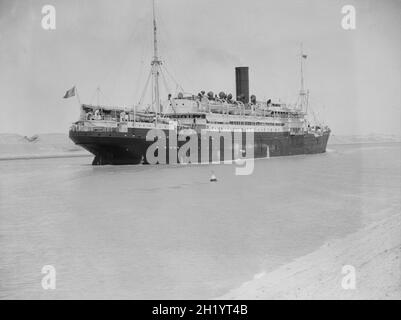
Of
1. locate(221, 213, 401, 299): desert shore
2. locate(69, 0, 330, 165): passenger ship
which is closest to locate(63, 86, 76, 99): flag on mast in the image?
locate(69, 0, 330, 165): passenger ship

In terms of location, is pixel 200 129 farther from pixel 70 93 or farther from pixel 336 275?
pixel 336 275

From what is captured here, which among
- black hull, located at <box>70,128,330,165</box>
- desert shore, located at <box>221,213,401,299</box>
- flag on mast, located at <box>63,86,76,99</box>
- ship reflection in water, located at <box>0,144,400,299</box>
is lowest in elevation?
ship reflection in water, located at <box>0,144,400,299</box>

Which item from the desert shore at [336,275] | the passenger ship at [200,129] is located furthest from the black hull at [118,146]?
the desert shore at [336,275]

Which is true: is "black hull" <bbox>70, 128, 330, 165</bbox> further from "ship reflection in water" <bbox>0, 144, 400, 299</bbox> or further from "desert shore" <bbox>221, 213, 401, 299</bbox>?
"desert shore" <bbox>221, 213, 401, 299</bbox>

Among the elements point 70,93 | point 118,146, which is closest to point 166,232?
point 70,93

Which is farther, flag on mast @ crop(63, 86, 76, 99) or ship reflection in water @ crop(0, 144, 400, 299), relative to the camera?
flag on mast @ crop(63, 86, 76, 99)

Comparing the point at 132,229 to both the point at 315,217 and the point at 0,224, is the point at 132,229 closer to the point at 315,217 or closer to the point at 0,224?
the point at 0,224
